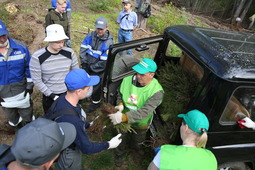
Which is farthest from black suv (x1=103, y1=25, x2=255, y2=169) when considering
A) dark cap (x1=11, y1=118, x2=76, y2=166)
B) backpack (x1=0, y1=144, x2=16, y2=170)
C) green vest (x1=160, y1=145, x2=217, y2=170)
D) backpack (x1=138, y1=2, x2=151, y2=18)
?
backpack (x1=138, y1=2, x2=151, y2=18)

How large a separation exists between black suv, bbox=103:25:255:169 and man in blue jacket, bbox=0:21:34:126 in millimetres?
1342

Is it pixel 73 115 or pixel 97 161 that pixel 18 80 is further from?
pixel 97 161

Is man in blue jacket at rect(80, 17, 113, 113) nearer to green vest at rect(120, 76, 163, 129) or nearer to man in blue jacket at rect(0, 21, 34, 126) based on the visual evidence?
man in blue jacket at rect(0, 21, 34, 126)

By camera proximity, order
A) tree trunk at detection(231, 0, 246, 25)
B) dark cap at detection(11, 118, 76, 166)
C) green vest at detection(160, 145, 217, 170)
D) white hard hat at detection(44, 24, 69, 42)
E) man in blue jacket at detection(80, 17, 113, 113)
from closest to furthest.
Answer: dark cap at detection(11, 118, 76, 166) < green vest at detection(160, 145, 217, 170) < white hard hat at detection(44, 24, 69, 42) < man in blue jacket at detection(80, 17, 113, 113) < tree trunk at detection(231, 0, 246, 25)

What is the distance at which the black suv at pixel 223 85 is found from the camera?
6.29ft

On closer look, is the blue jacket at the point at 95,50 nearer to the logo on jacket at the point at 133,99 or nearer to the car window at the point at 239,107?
the logo on jacket at the point at 133,99

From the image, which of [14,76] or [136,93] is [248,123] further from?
[14,76]

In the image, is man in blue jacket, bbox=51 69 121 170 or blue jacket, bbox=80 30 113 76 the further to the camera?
blue jacket, bbox=80 30 113 76

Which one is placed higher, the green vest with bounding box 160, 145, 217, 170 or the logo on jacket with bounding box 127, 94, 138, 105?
the green vest with bounding box 160, 145, 217, 170

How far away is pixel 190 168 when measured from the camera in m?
1.50

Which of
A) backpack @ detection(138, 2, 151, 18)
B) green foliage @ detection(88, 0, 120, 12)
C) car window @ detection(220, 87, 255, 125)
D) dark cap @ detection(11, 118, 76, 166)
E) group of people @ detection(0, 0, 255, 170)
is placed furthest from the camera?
green foliage @ detection(88, 0, 120, 12)

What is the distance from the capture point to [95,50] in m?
3.79

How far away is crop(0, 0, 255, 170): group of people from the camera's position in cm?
125

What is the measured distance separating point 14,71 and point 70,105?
4.98 ft
